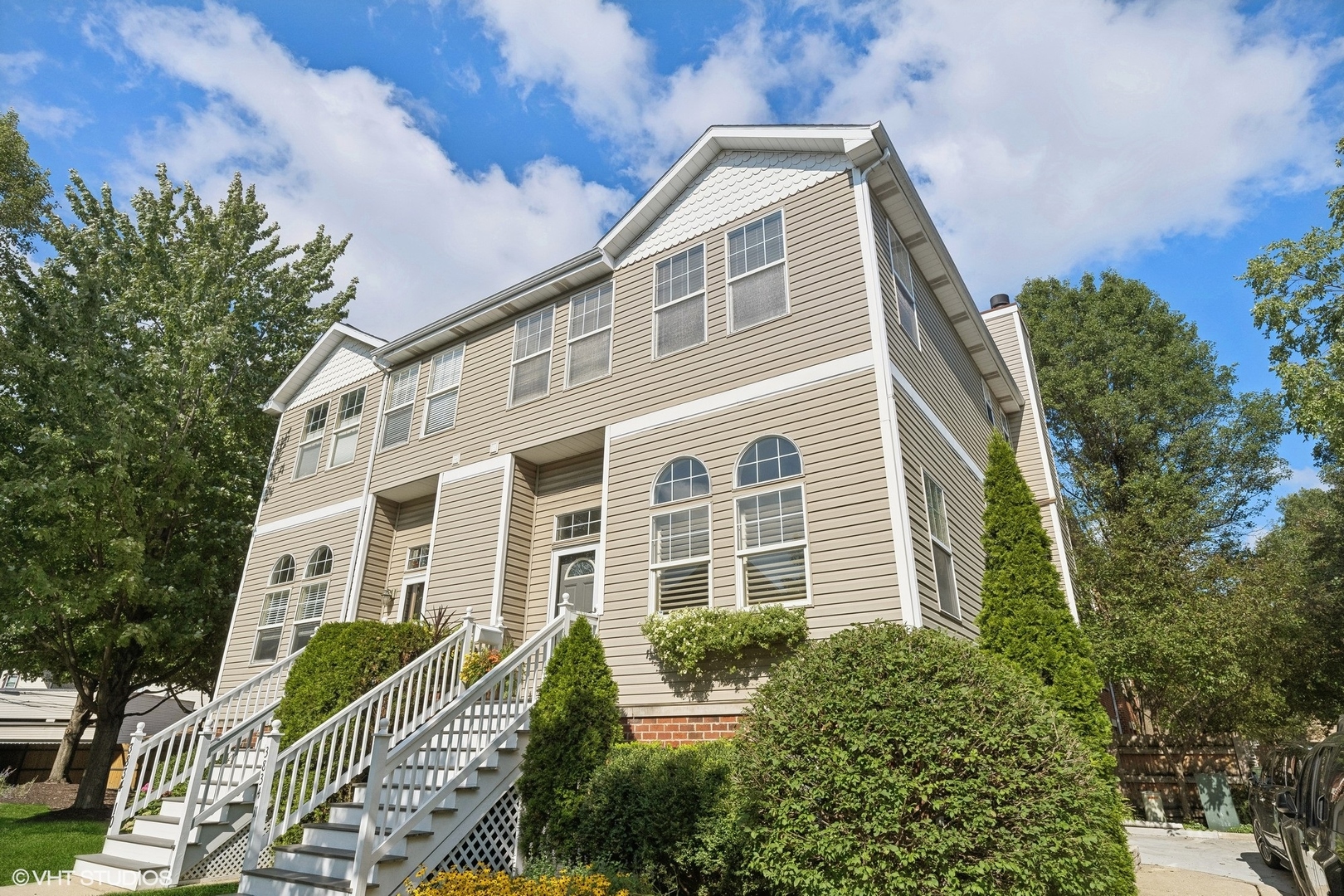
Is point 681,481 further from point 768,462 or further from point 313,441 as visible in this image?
point 313,441

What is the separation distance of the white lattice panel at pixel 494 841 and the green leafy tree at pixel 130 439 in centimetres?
1052

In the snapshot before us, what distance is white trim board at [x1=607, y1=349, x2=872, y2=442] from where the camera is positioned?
849cm

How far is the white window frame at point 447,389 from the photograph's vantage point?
1270 cm

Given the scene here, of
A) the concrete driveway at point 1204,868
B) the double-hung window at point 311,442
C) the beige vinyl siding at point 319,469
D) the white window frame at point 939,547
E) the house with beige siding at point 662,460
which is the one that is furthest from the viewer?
the double-hung window at point 311,442

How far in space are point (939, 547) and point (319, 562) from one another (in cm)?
1109

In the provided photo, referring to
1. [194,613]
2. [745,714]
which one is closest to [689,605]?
[745,714]

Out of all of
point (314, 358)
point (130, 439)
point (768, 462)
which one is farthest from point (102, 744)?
point (768, 462)

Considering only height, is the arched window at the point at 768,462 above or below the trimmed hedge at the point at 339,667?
above

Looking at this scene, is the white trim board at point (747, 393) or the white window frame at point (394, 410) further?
the white window frame at point (394, 410)

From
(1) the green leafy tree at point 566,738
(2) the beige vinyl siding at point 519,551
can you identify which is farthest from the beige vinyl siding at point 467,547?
(1) the green leafy tree at point 566,738

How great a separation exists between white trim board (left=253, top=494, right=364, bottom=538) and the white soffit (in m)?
6.88

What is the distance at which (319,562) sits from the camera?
1343cm

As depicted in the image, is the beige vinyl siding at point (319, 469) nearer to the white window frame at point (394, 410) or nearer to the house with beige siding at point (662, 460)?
the house with beige siding at point (662, 460)

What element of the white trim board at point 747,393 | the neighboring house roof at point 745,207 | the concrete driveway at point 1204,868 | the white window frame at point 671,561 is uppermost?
the neighboring house roof at point 745,207
